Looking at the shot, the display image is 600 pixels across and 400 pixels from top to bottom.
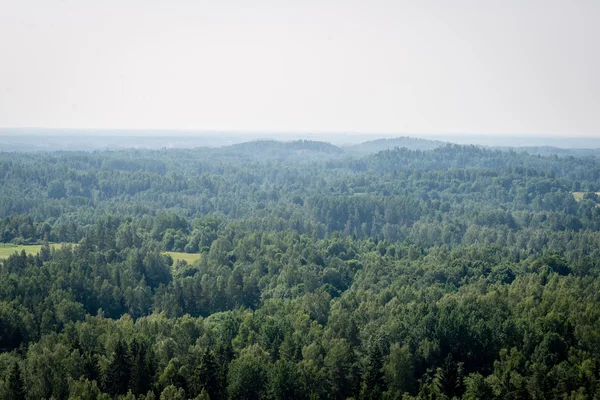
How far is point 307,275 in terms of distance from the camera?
94062mm

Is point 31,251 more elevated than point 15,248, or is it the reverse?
point 31,251

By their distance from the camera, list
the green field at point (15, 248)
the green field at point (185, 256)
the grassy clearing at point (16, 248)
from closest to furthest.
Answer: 1. the green field at point (185, 256)
2. the green field at point (15, 248)
3. the grassy clearing at point (16, 248)

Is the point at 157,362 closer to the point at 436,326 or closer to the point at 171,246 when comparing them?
the point at 436,326

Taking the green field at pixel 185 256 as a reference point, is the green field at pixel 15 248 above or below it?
above

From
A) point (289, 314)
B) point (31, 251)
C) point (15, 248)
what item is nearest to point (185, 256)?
point (31, 251)

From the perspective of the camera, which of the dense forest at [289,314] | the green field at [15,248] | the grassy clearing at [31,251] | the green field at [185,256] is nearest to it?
the dense forest at [289,314]

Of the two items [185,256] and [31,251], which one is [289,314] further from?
[31,251]

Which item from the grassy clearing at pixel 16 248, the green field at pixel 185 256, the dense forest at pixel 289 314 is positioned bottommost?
the green field at pixel 185 256

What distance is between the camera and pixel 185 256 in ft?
384

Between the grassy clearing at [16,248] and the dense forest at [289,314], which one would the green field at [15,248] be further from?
the dense forest at [289,314]

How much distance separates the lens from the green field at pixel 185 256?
371 ft

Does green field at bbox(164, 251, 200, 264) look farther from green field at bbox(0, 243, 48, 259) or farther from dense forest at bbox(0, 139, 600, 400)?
green field at bbox(0, 243, 48, 259)

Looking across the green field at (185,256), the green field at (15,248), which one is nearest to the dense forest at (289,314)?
the green field at (185,256)

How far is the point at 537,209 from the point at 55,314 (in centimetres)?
13625
